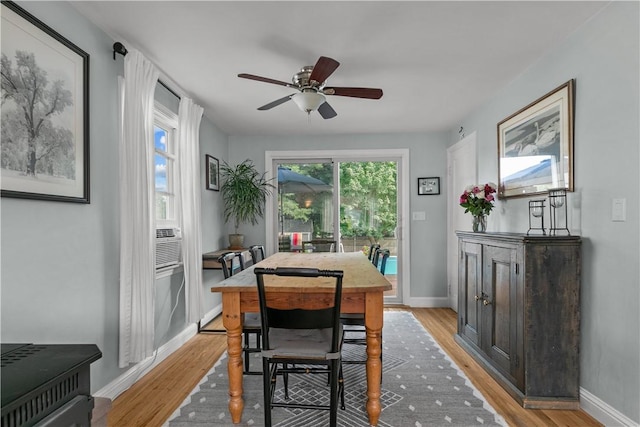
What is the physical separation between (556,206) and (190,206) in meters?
2.98

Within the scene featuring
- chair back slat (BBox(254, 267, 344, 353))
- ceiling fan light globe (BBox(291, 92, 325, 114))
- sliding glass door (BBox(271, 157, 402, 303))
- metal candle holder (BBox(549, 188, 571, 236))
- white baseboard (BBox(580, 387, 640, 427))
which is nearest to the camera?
chair back slat (BBox(254, 267, 344, 353))

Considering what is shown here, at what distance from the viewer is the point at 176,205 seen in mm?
3281

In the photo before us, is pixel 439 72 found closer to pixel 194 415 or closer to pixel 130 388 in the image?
pixel 194 415

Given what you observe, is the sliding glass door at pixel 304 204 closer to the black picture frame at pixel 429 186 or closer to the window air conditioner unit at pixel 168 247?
the black picture frame at pixel 429 186

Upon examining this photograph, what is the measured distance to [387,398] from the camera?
89.0 inches

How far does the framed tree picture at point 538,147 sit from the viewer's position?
228 cm

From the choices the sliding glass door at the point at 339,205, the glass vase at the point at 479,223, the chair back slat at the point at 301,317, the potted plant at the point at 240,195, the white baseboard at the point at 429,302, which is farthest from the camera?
the sliding glass door at the point at 339,205

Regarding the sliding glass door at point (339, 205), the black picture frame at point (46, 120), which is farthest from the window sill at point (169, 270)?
the sliding glass door at point (339, 205)

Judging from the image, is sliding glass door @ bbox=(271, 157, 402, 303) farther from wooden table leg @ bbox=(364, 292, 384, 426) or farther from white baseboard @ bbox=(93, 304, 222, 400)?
wooden table leg @ bbox=(364, 292, 384, 426)

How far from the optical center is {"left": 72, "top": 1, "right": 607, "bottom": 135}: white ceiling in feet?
6.37

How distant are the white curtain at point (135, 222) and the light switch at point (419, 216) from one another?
3.39 m

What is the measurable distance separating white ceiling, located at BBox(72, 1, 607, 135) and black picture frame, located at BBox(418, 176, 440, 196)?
56.2 inches

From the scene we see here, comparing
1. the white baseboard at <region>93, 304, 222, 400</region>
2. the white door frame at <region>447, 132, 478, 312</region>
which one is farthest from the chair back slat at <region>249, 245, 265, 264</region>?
the white door frame at <region>447, 132, 478, 312</region>

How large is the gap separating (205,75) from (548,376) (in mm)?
3301
